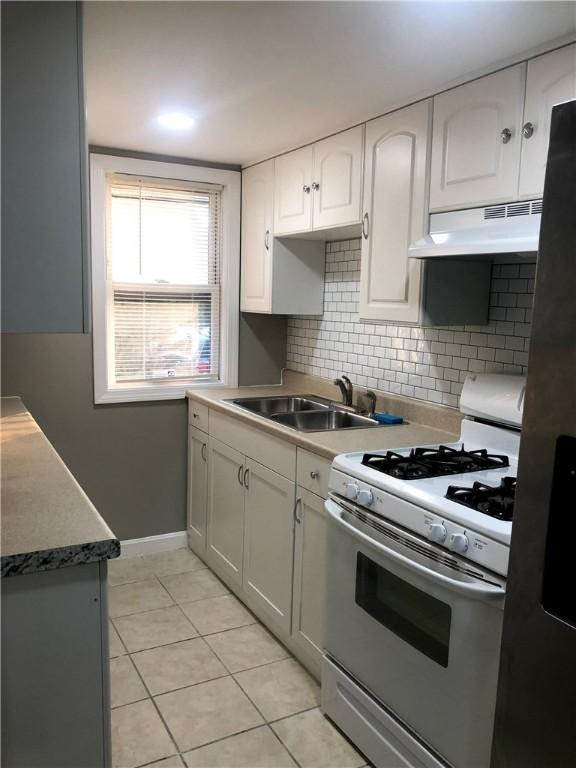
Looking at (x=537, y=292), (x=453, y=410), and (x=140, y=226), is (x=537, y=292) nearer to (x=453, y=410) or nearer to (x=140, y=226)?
(x=453, y=410)

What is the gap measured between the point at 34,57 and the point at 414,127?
4.71 ft

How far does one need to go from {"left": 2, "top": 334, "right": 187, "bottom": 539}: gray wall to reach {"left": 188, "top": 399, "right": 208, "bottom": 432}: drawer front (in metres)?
0.07

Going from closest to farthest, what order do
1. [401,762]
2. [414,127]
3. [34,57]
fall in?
[34,57] → [401,762] → [414,127]

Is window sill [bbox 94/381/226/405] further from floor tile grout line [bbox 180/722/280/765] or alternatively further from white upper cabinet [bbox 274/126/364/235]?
floor tile grout line [bbox 180/722/280/765]

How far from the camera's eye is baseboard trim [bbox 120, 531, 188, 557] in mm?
3658

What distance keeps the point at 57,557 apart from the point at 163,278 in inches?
100

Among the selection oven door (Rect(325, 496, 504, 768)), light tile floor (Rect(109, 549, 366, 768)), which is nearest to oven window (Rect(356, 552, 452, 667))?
oven door (Rect(325, 496, 504, 768))

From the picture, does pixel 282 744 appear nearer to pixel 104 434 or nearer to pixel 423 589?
pixel 423 589

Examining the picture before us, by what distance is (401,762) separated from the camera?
187 cm

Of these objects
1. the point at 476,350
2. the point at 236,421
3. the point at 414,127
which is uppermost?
the point at 414,127

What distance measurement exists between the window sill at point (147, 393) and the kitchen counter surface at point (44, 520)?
1424mm

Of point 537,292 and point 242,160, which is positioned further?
point 242,160

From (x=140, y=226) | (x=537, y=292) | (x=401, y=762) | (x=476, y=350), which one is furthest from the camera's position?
(x=140, y=226)

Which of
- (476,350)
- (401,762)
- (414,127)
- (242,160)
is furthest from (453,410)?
(242,160)
